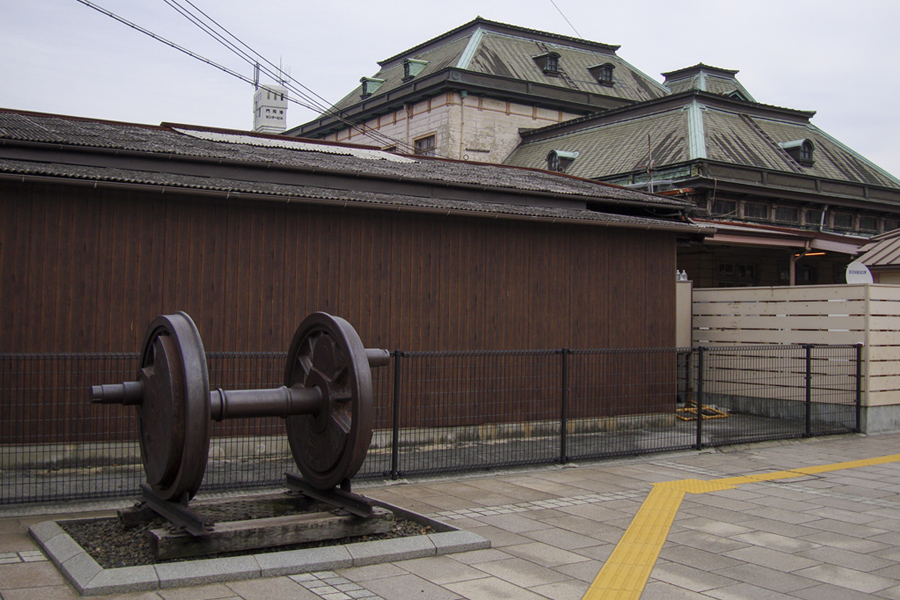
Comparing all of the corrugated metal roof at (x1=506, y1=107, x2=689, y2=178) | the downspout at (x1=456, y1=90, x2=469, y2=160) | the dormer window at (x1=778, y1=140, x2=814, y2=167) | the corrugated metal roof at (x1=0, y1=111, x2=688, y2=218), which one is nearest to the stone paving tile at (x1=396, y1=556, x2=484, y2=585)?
the corrugated metal roof at (x1=0, y1=111, x2=688, y2=218)

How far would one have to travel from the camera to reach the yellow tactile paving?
18.4 feet

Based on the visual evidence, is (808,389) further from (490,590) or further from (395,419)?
(490,590)

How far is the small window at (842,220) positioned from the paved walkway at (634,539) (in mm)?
20948

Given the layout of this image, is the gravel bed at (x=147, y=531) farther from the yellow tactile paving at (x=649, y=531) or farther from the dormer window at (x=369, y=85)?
the dormer window at (x=369, y=85)

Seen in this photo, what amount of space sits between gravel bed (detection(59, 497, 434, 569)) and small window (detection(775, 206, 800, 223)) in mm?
24050

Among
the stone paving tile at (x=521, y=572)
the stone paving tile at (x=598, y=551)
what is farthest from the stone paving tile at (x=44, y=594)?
the stone paving tile at (x=598, y=551)

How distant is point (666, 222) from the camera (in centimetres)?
1330

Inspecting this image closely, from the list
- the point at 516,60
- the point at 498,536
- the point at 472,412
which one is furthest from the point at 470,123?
the point at 498,536

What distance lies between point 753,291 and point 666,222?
297cm

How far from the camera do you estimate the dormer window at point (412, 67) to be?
41.0 metres

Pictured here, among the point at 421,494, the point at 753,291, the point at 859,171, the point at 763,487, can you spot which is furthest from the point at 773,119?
the point at 421,494

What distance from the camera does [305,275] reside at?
10664 millimetres

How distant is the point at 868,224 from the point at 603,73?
1684 cm

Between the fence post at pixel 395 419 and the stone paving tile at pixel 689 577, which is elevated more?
the fence post at pixel 395 419
